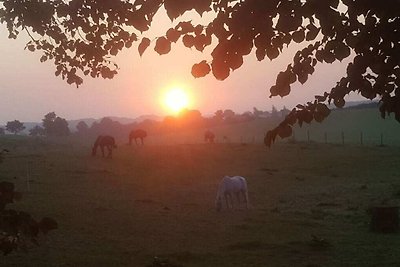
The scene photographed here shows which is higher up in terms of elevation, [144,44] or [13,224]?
[144,44]

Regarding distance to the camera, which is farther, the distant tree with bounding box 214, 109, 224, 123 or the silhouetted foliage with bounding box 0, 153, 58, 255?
the distant tree with bounding box 214, 109, 224, 123

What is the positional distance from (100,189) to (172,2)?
851 inches

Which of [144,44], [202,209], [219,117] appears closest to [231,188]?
[202,209]

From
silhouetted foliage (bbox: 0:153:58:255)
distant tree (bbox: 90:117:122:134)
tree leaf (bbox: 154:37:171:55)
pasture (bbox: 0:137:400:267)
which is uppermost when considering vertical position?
distant tree (bbox: 90:117:122:134)

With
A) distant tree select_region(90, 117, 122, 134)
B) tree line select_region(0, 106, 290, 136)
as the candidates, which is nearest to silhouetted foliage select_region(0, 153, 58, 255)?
tree line select_region(0, 106, 290, 136)

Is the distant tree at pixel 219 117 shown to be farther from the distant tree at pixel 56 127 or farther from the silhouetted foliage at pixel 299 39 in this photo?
the silhouetted foliage at pixel 299 39

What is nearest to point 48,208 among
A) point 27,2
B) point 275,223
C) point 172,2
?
point 275,223

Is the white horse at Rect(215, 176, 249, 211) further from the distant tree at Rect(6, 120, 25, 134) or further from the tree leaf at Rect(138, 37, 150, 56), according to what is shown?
the distant tree at Rect(6, 120, 25, 134)

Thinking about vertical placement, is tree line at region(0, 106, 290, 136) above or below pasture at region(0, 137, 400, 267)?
above

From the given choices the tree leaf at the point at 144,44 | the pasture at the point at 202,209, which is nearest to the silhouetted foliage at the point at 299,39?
the tree leaf at the point at 144,44

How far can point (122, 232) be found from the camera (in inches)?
576

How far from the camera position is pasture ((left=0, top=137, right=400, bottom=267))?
12.1 m

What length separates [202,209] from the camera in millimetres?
19500

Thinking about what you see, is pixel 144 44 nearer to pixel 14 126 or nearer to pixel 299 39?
pixel 299 39
